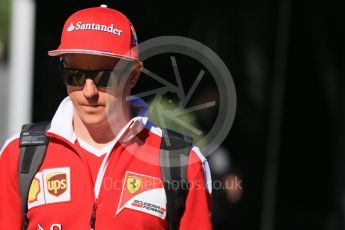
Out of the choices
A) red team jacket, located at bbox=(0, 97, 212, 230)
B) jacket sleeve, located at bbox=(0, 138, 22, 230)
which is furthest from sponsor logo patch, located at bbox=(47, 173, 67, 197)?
jacket sleeve, located at bbox=(0, 138, 22, 230)

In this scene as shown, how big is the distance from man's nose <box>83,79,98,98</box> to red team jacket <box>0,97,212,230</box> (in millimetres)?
197

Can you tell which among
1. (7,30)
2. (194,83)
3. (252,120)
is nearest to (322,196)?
(252,120)

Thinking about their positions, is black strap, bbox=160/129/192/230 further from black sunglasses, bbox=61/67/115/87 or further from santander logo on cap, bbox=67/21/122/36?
santander logo on cap, bbox=67/21/122/36

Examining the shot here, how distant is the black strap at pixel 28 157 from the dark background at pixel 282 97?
10.5 ft

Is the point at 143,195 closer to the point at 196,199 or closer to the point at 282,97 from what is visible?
the point at 196,199

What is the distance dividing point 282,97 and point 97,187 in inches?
151

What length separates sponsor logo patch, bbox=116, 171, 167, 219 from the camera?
2.82 m

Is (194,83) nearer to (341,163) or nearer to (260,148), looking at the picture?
(260,148)

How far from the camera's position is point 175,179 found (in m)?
2.81

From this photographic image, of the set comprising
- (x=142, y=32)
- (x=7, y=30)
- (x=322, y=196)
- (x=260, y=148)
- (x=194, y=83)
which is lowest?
(x=322, y=196)

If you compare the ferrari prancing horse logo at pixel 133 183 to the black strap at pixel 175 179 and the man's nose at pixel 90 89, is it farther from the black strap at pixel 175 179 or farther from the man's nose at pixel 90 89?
the man's nose at pixel 90 89

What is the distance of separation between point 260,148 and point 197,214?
3725 mm

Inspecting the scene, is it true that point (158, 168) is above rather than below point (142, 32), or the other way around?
below

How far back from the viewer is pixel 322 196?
6.63m
